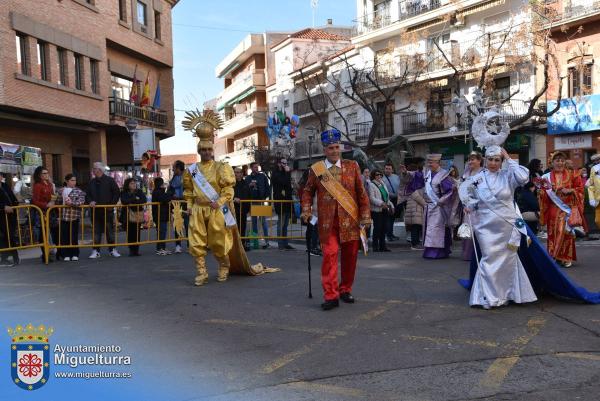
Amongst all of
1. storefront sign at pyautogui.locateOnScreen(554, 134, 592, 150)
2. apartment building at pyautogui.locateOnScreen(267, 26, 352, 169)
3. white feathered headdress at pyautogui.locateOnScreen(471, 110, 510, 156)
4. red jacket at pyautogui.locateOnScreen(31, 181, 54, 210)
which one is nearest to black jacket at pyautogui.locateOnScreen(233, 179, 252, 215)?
red jacket at pyautogui.locateOnScreen(31, 181, 54, 210)

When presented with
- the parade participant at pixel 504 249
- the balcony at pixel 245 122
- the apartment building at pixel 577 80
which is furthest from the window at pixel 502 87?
the balcony at pixel 245 122

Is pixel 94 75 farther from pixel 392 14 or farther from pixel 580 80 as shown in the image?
pixel 580 80

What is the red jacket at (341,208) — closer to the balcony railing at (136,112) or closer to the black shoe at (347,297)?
the black shoe at (347,297)

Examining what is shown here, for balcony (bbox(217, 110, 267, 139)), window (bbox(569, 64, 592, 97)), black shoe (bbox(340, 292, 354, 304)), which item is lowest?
black shoe (bbox(340, 292, 354, 304))

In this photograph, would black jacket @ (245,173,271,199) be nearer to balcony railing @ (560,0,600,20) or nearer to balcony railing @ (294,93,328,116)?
balcony railing @ (560,0,600,20)

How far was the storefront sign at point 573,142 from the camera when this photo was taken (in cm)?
2662

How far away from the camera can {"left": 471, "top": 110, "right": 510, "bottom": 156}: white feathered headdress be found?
641 cm

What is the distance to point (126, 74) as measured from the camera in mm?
28062

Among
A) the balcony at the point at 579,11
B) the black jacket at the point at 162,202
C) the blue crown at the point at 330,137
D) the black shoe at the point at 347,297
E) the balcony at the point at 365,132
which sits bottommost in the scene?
the black shoe at the point at 347,297

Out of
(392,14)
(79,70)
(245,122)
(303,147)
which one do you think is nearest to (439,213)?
(79,70)

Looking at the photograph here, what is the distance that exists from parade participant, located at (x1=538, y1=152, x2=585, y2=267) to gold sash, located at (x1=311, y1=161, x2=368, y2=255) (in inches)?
155

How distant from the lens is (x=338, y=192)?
6.39 m

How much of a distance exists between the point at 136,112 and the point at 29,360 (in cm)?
2555

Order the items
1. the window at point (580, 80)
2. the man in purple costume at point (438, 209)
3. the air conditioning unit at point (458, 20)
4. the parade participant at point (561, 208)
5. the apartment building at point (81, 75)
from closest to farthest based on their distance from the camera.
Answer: the parade participant at point (561, 208) → the man in purple costume at point (438, 209) → the apartment building at point (81, 75) → the window at point (580, 80) → the air conditioning unit at point (458, 20)
